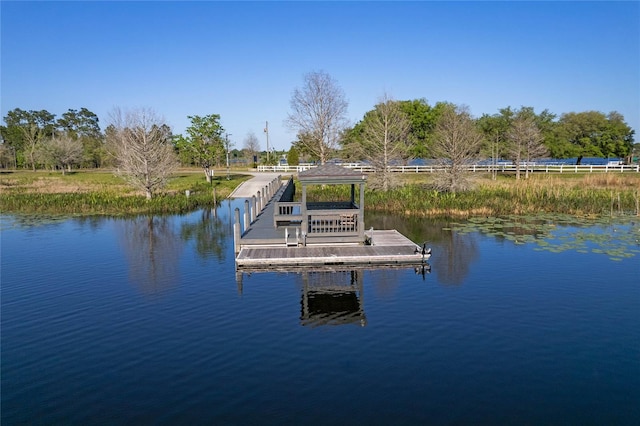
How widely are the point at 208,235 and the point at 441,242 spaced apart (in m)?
13.3

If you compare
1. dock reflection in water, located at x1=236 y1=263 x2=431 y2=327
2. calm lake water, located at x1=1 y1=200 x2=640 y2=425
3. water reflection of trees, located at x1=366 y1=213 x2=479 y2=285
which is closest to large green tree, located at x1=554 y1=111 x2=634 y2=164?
water reflection of trees, located at x1=366 y1=213 x2=479 y2=285

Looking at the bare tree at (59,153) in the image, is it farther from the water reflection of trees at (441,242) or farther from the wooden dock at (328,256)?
the wooden dock at (328,256)

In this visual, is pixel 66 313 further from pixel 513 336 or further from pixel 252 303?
pixel 513 336

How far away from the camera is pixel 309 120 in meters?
60.0

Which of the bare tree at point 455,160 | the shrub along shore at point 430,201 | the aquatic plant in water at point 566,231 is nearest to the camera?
the aquatic plant in water at point 566,231

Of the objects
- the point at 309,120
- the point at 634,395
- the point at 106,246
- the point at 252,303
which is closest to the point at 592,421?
the point at 634,395

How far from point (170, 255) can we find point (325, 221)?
7733mm

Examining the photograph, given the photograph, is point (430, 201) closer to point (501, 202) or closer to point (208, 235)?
point (501, 202)

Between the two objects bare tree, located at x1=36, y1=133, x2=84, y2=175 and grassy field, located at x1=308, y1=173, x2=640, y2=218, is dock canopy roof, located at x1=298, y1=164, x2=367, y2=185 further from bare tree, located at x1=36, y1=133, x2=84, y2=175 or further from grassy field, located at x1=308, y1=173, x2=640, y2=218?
bare tree, located at x1=36, y1=133, x2=84, y2=175

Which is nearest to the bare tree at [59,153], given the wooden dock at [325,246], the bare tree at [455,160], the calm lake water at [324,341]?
the calm lake water at [324,341]

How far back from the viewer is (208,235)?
2641 cm

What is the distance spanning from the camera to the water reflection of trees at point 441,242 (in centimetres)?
1828

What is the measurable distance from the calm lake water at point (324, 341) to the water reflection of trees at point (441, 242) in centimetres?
21

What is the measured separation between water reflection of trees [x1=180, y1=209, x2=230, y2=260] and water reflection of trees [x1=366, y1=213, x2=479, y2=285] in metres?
9.55
